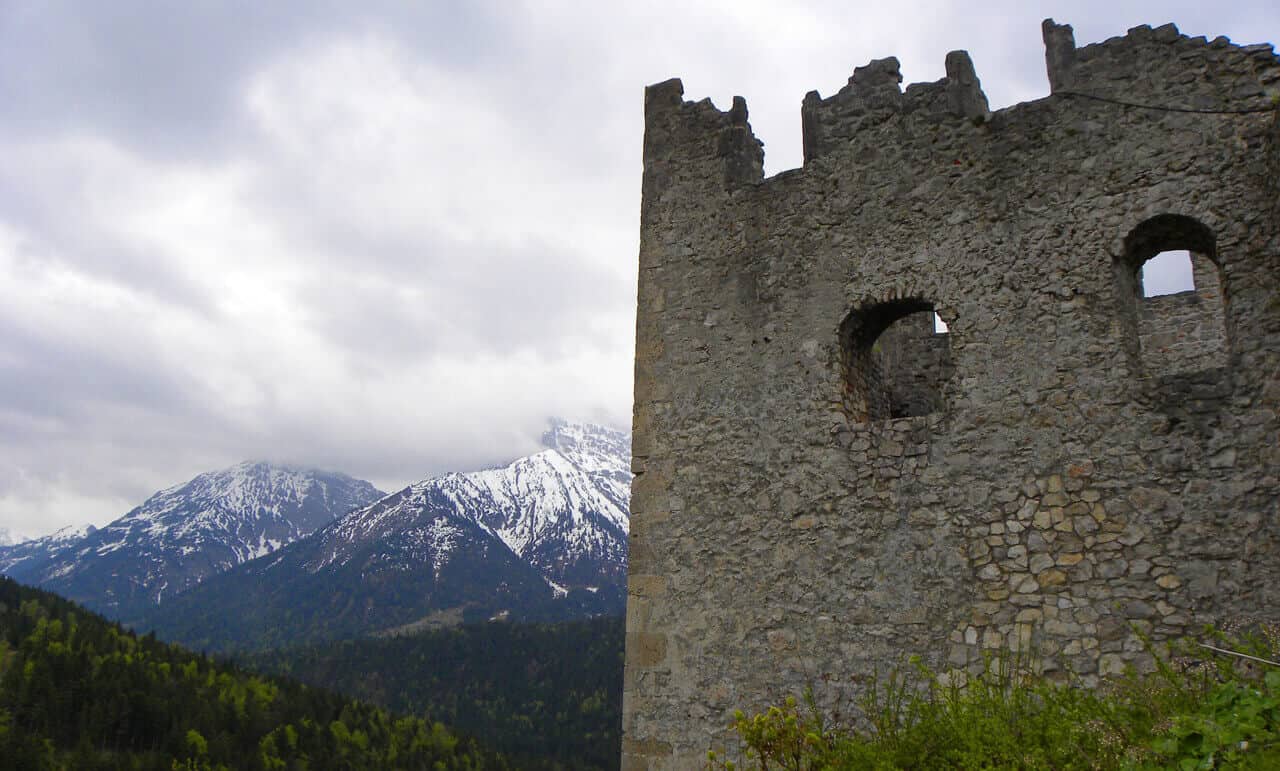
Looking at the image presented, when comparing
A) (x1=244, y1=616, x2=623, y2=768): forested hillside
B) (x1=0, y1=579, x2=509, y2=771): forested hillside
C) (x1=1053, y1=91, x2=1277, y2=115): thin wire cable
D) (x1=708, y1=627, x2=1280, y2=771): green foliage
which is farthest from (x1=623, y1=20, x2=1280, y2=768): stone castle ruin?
(x1=244, y1=616, x2=623, y2=768): forested hillside

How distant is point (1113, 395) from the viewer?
19.6 feet

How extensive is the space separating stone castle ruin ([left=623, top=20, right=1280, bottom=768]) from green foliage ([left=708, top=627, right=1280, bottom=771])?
23 cm

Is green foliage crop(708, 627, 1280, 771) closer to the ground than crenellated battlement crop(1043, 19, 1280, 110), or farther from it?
closer to the ground

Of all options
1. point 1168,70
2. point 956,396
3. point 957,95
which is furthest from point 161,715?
point 1168,70

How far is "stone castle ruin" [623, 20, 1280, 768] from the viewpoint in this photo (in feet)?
18.6

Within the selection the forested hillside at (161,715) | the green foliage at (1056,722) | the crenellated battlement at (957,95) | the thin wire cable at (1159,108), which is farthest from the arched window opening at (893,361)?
the forested hillside at (161,715)

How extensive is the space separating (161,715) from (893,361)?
79602mm

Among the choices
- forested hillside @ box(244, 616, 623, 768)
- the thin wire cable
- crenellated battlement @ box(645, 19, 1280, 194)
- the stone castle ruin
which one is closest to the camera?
the stone castle ruin

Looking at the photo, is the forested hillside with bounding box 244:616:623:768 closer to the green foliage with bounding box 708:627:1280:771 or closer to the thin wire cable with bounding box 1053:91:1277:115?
the green foliage with bounding box 708:627:1280:771

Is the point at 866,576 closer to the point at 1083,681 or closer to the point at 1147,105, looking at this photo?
the point at 1083,681

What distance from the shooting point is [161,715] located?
236 feet

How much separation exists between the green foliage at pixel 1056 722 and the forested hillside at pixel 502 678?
108066mm

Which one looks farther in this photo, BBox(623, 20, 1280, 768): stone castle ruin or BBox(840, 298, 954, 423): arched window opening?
BBox(840, 298, 954, 423): arched window opening

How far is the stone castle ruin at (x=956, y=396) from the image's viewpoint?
568cm
